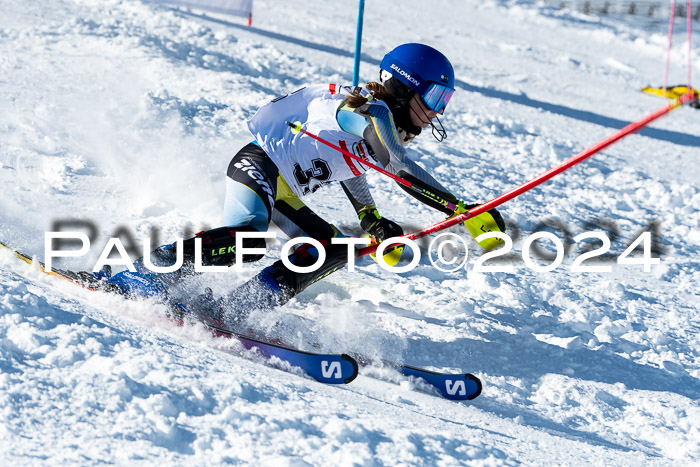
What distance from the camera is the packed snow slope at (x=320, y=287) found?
8.89 ft

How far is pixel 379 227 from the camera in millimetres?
4309

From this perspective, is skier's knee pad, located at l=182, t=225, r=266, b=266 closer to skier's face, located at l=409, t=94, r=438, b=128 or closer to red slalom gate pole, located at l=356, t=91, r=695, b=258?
red slalom gate pole, located at l=356, t=91, r=695, b=258

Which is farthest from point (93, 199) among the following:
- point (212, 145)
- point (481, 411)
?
point (481, 411)

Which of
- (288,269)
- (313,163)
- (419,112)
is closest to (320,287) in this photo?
→ (288,269)

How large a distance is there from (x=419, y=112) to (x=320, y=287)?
5.02 feet

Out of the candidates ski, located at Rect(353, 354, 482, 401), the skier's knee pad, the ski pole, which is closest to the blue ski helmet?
the ski pole

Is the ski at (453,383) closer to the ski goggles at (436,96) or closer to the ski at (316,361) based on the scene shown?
the ski at (316,361)

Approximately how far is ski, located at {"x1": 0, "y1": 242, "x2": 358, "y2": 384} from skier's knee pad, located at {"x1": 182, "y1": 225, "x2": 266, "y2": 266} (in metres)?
0.34

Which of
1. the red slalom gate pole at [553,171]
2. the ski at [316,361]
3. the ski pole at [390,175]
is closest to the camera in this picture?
the red slalom gate pole at [553,171]

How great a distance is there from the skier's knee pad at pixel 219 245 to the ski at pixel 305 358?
1.11 ft

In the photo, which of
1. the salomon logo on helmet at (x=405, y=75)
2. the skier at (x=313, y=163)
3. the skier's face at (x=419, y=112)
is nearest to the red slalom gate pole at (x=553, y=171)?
the skier at (x=313, y=163)

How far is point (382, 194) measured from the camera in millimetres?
6598

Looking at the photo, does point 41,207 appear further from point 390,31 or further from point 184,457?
point 390,31

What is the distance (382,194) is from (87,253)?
2728 mm
